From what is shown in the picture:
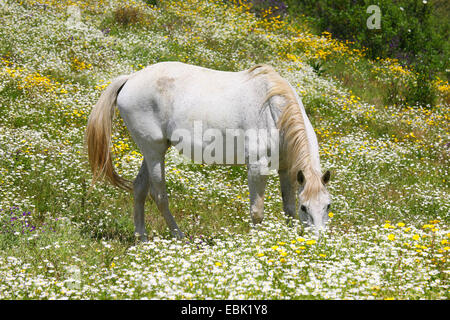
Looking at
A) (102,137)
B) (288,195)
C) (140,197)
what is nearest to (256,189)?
(288,195)

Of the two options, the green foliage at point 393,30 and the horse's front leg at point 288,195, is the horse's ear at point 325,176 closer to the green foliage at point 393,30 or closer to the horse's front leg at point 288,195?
the horse's front leg at point 288,195

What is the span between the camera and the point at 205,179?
7.37 metres

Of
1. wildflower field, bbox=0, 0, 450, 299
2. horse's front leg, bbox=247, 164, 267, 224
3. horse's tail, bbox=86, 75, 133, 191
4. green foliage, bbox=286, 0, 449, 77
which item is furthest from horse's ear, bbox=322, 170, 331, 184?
green foliage, bbox=286, 0, 449, 77

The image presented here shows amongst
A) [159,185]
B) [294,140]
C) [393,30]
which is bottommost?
[159,185]

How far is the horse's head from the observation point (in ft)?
14.6

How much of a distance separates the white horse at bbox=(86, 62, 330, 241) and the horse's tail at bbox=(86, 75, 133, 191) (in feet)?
0.04

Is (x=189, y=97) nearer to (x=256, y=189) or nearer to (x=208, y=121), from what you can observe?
(x=208, y=121)

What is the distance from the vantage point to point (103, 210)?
6352 mm

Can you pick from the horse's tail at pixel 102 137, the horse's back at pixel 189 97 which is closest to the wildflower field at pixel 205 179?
the horse's tail at pixel 102 137

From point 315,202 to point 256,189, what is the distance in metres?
0.94

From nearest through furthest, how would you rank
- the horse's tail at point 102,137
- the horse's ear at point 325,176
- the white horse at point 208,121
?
the horse's ear at point 325,176, the white horse at point 208,121, the horse's tail at point 102,137

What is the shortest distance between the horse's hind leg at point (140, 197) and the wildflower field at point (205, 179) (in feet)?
0.61

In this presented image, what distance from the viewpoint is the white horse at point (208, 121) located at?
485 cm
